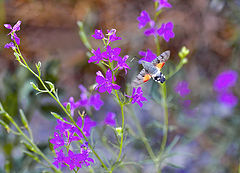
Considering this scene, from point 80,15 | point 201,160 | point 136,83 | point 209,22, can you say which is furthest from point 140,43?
point 136,83

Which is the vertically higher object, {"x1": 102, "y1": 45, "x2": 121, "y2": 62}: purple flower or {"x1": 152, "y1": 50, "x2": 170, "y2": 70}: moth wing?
{"x1": 102, "y1": 45, "x2": 121, "y2": 62}: purple flower

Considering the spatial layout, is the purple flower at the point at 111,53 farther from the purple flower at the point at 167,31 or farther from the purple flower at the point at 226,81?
the purple flower at the point at 226,81

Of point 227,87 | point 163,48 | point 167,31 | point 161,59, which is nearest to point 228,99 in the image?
point 227,87

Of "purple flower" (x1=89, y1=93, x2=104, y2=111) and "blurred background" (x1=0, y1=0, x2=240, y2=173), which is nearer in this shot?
"purple flower" (x1=89, y1=93, x2=104, y2=111)

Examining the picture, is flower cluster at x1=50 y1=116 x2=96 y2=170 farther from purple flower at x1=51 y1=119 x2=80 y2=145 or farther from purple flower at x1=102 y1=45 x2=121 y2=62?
purple flower at x1=102 y1=45 x2=121 y2=62

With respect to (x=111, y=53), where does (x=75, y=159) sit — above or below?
below

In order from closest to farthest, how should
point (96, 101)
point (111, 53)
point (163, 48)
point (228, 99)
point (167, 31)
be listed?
point (111, 53) < point (167, 31) < point (96, 101) < point (228, 99) < point (163, 48)

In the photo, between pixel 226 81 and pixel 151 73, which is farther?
pixel 226 81

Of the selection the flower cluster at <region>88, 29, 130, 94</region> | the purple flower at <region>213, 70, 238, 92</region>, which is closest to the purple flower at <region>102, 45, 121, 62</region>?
the flower cluster at <region>88, 29, 130, 94</region>

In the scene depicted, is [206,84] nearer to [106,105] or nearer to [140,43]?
[140,43]

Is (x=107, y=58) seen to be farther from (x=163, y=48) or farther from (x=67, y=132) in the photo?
(x=163, y=48)
